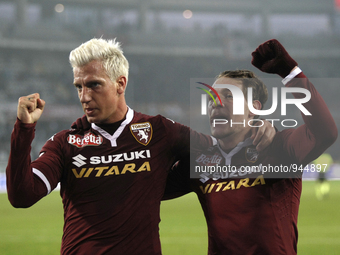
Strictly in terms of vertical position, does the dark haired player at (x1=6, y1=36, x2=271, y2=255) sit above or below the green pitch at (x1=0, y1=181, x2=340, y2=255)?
above

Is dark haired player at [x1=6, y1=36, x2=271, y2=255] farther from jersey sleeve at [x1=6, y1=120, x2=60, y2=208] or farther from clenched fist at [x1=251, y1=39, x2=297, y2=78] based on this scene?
clenched fist at [x1=251, y1=39, x2=297, y2=78]

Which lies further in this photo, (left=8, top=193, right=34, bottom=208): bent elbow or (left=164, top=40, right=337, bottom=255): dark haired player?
(left=164, top=40, right=337, bottom=255): dark haired player

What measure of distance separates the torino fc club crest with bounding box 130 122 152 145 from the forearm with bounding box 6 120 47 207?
2.29ft

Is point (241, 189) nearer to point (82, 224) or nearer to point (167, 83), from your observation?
point (82, 224)

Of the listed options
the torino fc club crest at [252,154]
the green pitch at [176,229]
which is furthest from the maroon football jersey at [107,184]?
A: the green pitch at [176,229]

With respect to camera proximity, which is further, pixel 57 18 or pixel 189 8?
pixel 189 8

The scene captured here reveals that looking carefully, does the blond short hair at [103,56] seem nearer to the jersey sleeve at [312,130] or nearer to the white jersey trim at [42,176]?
the white jersey trim at [42,176]

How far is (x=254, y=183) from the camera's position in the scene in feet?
8.08

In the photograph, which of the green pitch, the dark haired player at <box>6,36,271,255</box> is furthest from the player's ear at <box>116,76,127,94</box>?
the green pitch

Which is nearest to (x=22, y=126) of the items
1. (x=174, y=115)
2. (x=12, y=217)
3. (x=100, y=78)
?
(x=100, y=78)

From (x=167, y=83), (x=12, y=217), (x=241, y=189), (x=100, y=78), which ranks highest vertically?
(x=167, y=83)

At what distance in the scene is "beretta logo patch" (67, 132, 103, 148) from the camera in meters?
2.48

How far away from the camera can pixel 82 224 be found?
235 centimetres

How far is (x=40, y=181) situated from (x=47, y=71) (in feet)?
79.4
